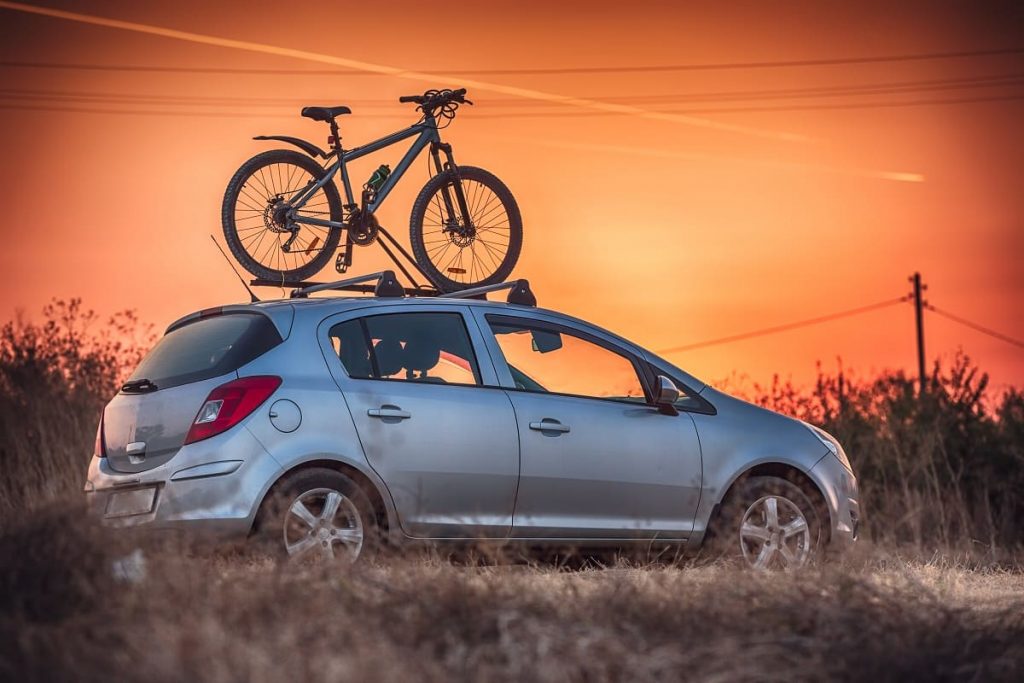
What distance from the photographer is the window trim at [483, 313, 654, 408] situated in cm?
909

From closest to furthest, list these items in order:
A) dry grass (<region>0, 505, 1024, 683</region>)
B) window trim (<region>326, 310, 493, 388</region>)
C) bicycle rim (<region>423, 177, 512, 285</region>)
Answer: dry grass (<region>0, 505, 1024, 683</region>) → window trim (<region>326, 310, 493, 388</region>) → bicycle rim (<region>423, 177, 512, 285</region>)

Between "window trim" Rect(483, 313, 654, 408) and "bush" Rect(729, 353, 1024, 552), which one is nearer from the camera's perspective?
"window trim" Rect(483, 313, 654, 408)

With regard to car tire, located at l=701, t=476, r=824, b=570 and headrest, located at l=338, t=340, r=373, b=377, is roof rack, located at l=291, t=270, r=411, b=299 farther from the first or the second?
car tire, located at l=701, t=476, r=824, b=570

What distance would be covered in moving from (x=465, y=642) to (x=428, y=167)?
6.11m

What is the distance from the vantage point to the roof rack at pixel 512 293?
31.4 feet

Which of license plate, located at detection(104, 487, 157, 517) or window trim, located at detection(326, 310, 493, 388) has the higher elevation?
window trim, located at detection(326, 310, 493, 388)

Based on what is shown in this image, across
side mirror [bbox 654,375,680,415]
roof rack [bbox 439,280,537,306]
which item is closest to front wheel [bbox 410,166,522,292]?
roof rack [bbox 439,280,537,306]

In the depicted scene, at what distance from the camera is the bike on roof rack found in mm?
10367

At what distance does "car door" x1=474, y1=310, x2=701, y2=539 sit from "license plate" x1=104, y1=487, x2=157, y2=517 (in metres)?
2.02

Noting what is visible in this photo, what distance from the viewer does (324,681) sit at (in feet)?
17.4

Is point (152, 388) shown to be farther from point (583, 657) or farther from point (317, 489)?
point (583, 657)

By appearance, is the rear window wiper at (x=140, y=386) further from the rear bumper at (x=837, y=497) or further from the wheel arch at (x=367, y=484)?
the rear bumper at (x=837, y=497)

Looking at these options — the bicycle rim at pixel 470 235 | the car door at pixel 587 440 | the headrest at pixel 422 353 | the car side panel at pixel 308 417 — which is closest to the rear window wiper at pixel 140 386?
the car side panel at pixel 308 417

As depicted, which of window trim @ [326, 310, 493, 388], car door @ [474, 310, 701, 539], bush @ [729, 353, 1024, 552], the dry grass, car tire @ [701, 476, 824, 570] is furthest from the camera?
bush @ [729, 353, 1024, 552]
